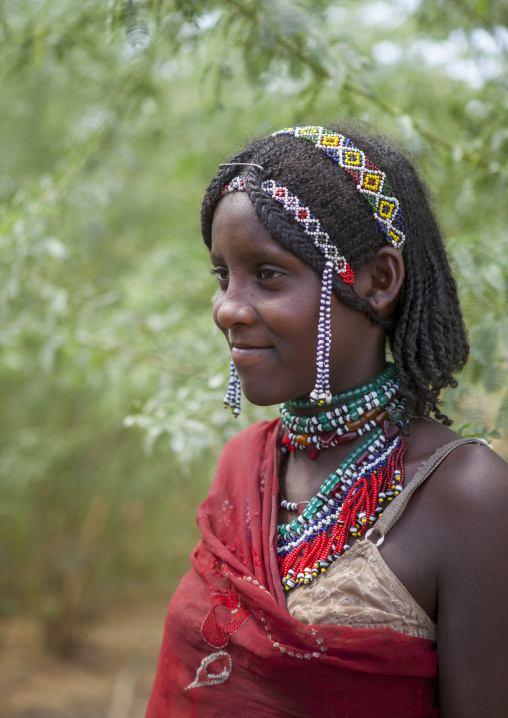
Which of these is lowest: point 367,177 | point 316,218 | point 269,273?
point 269,273

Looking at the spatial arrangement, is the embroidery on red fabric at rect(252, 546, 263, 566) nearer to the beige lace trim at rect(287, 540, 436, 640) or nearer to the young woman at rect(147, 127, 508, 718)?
the young woman at rect(147, 127, 508, 718)

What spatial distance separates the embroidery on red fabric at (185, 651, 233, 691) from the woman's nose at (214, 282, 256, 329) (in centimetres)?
74

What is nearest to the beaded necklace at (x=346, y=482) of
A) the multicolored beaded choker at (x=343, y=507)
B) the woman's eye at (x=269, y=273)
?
the multicolored beaded choker at (x=343, y=507)

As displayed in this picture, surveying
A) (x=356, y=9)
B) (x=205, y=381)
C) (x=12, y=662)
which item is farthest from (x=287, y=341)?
(x=12, y=662)

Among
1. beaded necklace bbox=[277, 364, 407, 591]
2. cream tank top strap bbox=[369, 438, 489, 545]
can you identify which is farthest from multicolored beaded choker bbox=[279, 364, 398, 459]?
cream tank top strap bbox=[369, 438, 489, 545]

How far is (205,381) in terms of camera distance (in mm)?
2453

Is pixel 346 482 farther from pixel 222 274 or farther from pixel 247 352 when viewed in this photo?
pixel 222 274

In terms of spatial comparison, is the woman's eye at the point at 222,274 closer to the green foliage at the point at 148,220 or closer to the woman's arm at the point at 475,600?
the green foliage at the point at 148,220

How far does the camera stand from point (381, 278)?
1.56 meters

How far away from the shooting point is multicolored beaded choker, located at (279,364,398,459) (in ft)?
5.13

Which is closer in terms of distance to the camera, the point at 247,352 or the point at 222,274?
the point at 247,352

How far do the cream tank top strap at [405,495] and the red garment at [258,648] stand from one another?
0.20 metres

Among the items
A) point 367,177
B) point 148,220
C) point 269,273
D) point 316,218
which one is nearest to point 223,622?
point 269,273

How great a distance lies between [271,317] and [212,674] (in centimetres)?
82
